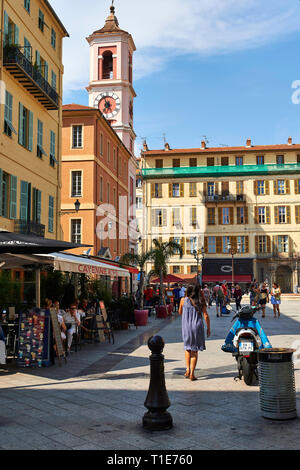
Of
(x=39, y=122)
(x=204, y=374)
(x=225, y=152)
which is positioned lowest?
(x=204, y=374)

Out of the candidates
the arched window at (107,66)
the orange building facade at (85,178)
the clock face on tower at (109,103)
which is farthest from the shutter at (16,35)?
the arched window at (107,66)

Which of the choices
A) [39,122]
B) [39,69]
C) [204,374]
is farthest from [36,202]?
[204,374]

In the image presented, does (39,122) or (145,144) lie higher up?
(145,144)

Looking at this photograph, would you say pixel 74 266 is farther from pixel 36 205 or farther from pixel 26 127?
pixel 26 127

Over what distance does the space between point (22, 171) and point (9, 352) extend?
427 inches

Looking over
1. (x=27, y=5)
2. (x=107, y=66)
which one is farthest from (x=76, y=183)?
(x=107, y=66)

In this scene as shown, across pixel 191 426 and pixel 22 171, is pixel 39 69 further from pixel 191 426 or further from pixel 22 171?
pixel 191 426

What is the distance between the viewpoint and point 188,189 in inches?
2336

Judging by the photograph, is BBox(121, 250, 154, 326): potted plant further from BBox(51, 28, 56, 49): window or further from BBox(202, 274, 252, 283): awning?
BBox(202, 274, 252, 283): awning

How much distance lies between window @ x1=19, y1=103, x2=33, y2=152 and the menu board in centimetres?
1238

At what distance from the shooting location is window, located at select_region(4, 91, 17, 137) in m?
19.0

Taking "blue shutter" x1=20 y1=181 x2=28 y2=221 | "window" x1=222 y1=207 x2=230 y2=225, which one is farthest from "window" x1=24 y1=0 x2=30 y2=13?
"window" x1=222 y1=207 x2=230 y2=225

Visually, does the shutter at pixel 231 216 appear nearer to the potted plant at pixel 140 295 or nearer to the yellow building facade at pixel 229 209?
the yellow building facade at pixel 229 209

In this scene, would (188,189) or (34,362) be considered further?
(188,189)
